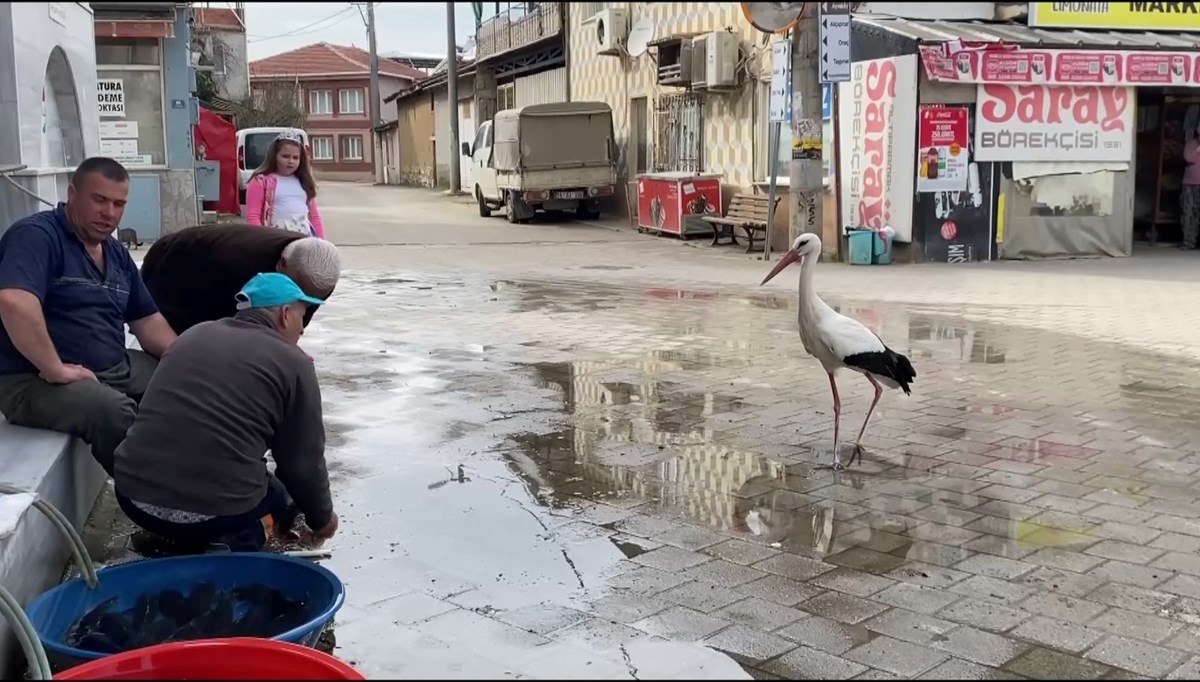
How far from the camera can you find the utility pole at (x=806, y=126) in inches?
546

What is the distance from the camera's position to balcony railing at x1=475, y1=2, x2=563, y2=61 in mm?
26844

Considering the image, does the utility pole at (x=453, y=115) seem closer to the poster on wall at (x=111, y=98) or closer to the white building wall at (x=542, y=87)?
the white building wall at (x=542, y=87)

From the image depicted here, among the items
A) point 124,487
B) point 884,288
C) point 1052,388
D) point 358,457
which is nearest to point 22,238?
point 124,487

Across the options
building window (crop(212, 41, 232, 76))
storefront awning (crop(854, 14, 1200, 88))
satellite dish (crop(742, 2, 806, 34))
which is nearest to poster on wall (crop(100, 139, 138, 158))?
satellite dish (crop(742, 2, 806, 34))

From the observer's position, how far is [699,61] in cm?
1812

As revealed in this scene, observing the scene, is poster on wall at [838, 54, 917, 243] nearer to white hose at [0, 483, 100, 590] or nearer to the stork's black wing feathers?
the stork's black wing feathers

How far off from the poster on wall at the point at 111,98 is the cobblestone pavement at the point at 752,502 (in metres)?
8.80

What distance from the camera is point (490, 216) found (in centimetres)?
2553

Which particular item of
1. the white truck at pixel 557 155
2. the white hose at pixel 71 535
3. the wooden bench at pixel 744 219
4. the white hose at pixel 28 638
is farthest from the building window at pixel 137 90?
the white hose at pixel 28 638

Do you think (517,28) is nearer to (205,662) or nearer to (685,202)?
(685,202)

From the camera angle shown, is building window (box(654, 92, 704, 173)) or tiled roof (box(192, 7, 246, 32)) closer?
building window (box(654, 92, 704, 173))

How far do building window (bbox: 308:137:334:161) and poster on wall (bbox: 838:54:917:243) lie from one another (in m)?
43.5

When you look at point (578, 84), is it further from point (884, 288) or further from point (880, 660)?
point (880, 660)

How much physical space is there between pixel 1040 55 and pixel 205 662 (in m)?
13.8
